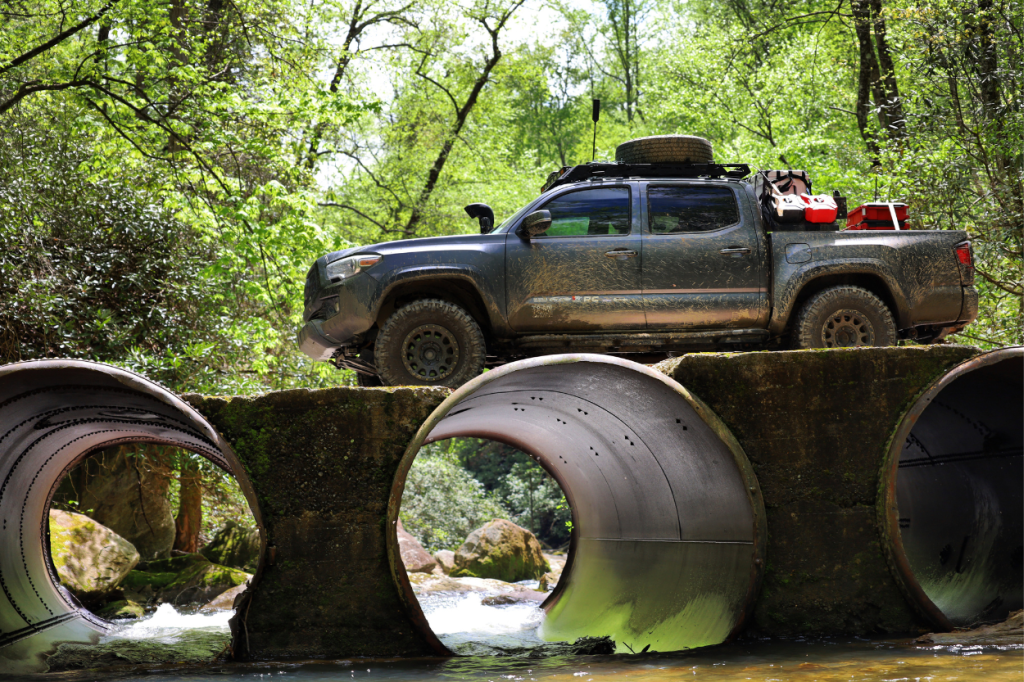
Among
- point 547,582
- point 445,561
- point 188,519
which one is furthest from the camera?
point 445,561

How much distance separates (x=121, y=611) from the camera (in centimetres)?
1039

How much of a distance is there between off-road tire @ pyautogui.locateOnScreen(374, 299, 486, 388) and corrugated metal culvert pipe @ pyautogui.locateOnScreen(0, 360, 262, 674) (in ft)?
5.23

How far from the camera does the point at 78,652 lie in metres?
6.91

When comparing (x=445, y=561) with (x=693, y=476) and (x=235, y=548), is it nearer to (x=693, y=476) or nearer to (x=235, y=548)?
(x=235, y=548)

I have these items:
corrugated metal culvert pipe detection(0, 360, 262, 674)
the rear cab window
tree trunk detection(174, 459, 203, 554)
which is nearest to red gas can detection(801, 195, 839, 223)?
the rear cab window

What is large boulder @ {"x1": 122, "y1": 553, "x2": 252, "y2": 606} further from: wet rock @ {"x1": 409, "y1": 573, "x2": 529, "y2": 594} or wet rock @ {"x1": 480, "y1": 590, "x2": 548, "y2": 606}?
wet rock @ {"x1": 480, "y1": 590, "x2": 548, "y2": 606}

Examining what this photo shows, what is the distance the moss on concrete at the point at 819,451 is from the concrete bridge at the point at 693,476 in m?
0.01

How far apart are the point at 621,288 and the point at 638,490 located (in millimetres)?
2171

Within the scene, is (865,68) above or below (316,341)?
above

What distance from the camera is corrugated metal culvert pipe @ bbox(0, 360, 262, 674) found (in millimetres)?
A: 5457

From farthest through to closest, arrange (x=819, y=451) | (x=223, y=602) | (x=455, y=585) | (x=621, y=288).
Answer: (x=455, y=585)
(x=223, y=602)
(x=621, y=288)
(x=819, y=451)

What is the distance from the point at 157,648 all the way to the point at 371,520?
11.1 feet

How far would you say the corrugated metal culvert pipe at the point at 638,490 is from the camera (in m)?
5.80

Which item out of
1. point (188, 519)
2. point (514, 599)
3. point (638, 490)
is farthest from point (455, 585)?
point (638, 490)
